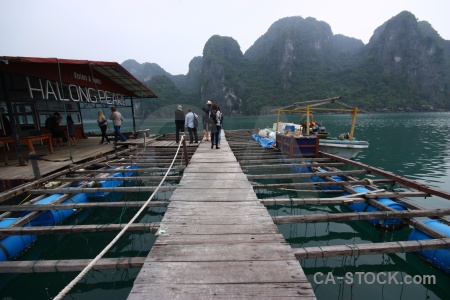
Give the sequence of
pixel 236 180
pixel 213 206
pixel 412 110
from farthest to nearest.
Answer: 1. pixel 412 110
2. pixel 236 180
3. pixel 213 206

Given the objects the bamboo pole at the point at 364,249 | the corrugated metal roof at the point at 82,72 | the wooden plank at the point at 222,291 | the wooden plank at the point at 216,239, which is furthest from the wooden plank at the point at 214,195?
the corrugated metal roof at the point at 82,72

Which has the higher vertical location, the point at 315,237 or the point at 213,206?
the point at 213,206

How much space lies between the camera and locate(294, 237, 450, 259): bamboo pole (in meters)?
3.58

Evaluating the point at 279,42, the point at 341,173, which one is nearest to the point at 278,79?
the point at 279,42

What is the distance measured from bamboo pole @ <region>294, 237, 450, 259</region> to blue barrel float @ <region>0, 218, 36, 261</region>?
6.37 m

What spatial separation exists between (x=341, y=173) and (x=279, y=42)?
16503 cm

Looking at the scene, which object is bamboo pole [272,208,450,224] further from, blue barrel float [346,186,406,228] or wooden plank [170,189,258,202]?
wooden plank [170,189,258,202]

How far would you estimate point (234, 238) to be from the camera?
138 inches

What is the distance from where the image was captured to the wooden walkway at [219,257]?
8.07ft

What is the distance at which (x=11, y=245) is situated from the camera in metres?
5.01

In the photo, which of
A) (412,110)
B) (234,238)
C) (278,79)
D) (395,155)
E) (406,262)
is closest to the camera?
(234,238)

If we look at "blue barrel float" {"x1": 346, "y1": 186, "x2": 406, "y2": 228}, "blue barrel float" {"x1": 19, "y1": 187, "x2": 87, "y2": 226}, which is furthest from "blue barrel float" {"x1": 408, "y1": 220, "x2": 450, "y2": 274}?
"blue barrel float" {"x1": 19, "y1": 187, "x2": 87, "y2": 226}

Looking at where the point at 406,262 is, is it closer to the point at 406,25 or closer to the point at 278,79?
the point at 278,79

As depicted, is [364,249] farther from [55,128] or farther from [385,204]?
[55,128]
